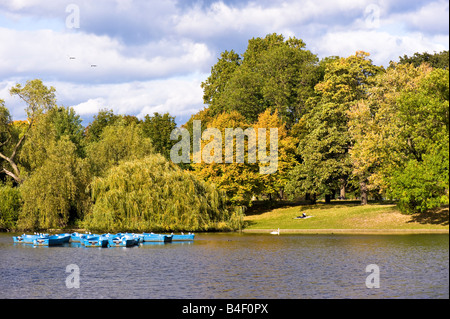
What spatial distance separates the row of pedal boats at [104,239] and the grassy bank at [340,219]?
14777mm

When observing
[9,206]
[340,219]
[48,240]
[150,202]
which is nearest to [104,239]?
[48,240]

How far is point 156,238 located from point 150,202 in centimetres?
559

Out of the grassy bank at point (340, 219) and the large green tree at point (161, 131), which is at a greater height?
the large green tree at point (161, 131)

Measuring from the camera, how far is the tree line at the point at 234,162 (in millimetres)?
64500

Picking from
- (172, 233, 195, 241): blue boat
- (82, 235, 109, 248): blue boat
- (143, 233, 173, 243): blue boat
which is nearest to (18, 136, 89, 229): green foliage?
(82, 235, 109, 248): blue boat

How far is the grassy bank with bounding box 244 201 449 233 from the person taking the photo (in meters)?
64.2

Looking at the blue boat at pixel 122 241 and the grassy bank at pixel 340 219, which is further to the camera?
the grassy bank at pixel 340 219

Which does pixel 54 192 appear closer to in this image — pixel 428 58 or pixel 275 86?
pixel 275 86

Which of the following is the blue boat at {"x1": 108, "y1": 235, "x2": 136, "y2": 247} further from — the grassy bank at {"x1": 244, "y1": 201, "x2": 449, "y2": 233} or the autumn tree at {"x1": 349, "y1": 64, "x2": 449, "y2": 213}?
the autumn tree at {"x1": 349, "y1": 64, "x2": 449, "y2": 213}

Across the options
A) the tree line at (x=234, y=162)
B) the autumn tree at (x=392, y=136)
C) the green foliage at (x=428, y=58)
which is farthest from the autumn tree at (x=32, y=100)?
the green foliage at (x=428, y=58)

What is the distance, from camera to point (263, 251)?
157 feet

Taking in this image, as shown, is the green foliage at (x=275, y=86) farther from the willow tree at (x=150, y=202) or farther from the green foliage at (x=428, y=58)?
the willow tree at (x=150, y=202)
